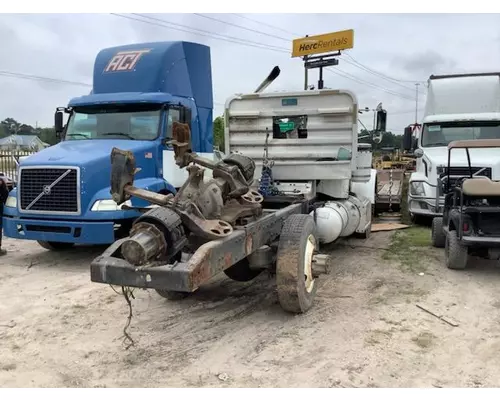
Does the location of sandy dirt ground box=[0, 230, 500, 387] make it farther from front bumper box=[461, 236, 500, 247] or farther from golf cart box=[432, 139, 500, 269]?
front bumper box=[461, 236, 500, 247]

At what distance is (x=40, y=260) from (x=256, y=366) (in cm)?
511

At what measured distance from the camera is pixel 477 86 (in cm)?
1079

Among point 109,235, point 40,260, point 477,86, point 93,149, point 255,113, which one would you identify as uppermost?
point 477,86

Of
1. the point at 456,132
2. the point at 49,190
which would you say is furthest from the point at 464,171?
the point at 49,190

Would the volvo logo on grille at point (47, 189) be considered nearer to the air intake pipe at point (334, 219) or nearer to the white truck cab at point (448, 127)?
the air intake pipe at point (334, 219)

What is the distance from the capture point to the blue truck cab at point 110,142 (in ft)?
23.0

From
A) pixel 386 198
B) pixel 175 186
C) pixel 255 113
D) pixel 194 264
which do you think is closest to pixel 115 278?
pixel 194 264

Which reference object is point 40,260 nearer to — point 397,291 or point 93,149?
point 93,149

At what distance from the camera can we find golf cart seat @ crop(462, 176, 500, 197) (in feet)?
21.2

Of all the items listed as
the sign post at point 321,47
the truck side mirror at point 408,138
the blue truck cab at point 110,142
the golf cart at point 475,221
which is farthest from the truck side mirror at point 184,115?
the sign post at point 321,47

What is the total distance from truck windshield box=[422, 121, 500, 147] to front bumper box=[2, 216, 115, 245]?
23.8 feet

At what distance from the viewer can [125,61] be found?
880cm

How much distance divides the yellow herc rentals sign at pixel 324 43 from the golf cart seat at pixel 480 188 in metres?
11.1

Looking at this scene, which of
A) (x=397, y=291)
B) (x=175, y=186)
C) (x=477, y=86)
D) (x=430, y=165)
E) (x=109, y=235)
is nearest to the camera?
(x=397, y=291)
